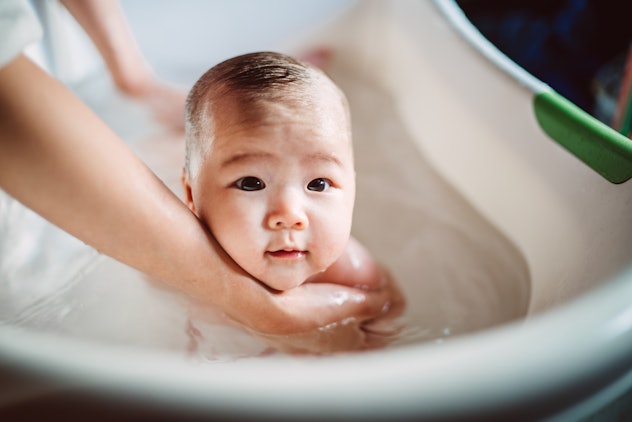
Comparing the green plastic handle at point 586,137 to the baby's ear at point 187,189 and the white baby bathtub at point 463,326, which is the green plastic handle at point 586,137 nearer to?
the white baby bathtub at point 463,326

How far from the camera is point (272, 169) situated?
0.70 m

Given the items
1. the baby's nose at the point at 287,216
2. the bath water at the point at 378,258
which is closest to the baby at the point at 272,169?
the baby's nose at the point at 287,216

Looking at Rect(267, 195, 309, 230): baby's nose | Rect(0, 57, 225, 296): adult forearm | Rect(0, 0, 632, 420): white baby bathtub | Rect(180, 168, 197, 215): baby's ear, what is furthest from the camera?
Rect(180, 168, 197, 215): baby's ear

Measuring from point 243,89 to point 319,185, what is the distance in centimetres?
14

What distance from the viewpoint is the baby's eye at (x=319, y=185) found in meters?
0.74

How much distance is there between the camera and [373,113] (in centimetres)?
141

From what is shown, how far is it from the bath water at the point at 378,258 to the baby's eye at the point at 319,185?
186 mm

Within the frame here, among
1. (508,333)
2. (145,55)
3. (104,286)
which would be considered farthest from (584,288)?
(145,55)

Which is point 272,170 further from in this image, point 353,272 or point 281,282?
point 353,272

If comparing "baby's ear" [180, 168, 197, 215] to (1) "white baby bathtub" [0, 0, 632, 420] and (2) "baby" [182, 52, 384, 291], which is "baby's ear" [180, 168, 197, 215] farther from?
(1) "white baby bathtub" [0, 0, 632, 420]

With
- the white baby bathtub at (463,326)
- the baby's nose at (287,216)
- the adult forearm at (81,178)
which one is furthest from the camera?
the baby's nose at (287,216)

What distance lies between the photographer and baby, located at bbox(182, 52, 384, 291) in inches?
27.5

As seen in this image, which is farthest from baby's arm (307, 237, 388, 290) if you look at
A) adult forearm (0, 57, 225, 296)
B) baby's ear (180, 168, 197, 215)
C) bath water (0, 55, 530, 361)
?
adult forearm (0, 57, 225, 296)

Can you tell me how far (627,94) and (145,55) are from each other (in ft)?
3.58
